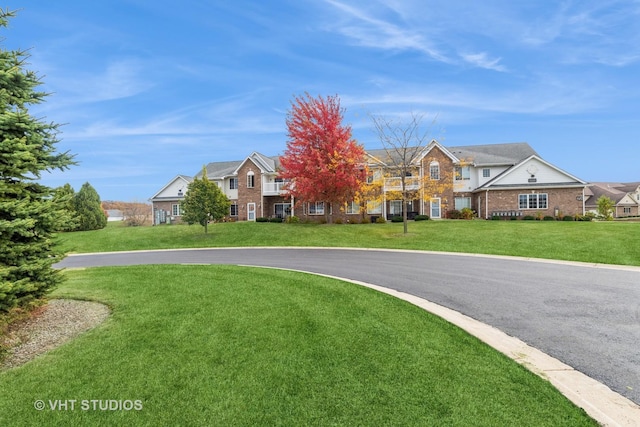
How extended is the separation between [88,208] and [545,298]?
1464 inches

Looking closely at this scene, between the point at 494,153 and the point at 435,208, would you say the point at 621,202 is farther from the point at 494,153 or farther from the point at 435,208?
the point at 435,208

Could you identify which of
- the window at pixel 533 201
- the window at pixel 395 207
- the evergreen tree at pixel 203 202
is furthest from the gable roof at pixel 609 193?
the evergreen tree at pixel 203 202

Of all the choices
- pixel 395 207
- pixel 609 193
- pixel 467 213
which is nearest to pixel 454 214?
pixel 467 213

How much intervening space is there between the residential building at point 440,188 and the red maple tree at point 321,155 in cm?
251

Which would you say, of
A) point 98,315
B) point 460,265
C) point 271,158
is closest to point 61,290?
point 98,315

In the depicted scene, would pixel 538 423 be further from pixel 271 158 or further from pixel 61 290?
pixel 271 158

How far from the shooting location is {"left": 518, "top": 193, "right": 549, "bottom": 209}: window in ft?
108

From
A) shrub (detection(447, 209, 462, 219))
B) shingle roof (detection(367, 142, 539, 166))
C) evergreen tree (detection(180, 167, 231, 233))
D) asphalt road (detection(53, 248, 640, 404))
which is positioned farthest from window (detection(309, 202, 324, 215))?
asphalt road (detection(53, 248, 640, 404))

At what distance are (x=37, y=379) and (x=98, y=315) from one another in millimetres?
2521

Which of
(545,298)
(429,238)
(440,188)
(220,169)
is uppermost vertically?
(220,169)

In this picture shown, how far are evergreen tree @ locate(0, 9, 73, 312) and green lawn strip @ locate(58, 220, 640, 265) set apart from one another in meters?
18.1

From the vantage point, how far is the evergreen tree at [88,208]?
32.2 m

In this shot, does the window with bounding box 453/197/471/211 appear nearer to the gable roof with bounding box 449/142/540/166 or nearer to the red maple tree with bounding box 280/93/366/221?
the gable roof with bounding box 449/142/540/166

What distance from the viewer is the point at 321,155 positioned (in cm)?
2961
